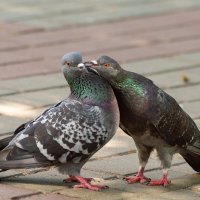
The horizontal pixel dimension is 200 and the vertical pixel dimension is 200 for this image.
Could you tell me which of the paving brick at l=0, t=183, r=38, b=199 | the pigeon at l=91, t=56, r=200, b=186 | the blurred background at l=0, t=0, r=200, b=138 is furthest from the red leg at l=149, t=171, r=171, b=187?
the blurred background at l=0, t=0, r=200, b=138

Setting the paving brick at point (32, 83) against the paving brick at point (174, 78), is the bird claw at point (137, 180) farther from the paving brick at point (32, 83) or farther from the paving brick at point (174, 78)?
the paving brick at point (174, 78)

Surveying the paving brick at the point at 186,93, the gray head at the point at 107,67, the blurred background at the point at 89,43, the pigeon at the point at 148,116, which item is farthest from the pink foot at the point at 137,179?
the paving brick at the point at 186,93

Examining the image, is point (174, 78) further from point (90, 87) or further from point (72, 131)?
point (72, 131)

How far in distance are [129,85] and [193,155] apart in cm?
79

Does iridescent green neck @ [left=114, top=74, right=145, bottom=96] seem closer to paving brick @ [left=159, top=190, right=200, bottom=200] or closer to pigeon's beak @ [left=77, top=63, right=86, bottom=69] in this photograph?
pigeon's beak @ [left=77, top=63, right=86, bottom=69]

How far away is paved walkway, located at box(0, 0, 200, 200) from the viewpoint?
605cm

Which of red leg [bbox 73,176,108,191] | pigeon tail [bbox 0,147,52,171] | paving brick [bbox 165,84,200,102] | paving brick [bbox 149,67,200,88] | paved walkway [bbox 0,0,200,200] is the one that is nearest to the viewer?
pigeon tail [bbox 0,147,52,171]

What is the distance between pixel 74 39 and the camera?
434 inches

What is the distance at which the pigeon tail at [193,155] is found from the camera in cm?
618

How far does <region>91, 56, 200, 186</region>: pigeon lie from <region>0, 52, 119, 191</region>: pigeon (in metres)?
0.08

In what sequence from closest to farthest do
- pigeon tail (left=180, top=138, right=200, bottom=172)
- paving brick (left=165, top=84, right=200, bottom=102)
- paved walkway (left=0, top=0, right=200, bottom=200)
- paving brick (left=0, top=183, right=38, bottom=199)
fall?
paving brick (left=0, top=183, right=38, bottom=199), paved walkway (left=0, top=0, right=200, bottom=200), pigeon tail (left=180, top=138, right=200, bottom=172), paving brick (left=165, top=84, right=200, bottom=102)

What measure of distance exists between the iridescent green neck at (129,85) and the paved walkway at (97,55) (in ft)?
2.17

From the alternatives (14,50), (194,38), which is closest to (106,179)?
(14,50)

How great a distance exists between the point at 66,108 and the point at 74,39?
5.26 metres
